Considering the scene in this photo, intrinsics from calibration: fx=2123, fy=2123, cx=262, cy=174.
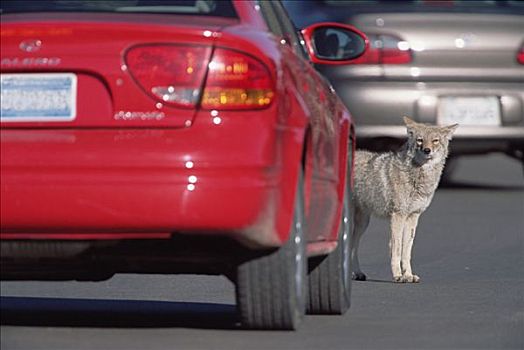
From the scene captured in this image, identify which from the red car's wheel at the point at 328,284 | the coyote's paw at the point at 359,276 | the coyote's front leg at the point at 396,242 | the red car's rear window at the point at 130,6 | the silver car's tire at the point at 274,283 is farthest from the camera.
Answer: the coyote's front leg at the point at 396,242

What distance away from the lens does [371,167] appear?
42.7 ft

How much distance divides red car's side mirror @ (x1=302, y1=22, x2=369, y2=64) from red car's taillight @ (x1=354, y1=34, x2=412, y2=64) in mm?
6866

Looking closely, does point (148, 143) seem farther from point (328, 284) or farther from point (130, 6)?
point (328, 284)

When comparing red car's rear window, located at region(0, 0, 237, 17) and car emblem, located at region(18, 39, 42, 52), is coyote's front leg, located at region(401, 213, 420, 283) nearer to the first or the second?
red car's rear window, located at region(0, 0, 237, 17)

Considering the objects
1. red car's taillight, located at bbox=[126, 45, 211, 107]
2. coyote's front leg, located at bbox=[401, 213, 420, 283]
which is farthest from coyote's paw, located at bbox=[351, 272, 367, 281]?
red car's taillight, located at bbox=[126, 45, 211, 107]

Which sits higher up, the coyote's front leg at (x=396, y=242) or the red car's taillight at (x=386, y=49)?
the red car's taillight at (x=386, y=49)

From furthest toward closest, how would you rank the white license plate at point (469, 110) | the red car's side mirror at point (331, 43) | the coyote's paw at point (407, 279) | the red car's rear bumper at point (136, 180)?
the white license plate at point (469, 110), the coyote's paw at point (407, 279), the red car's side mirror at point (331, 43), the red car's rear bumper at point (136, 180)

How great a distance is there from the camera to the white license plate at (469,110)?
17.2 meters

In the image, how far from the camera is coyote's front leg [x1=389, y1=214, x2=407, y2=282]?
11.8 metres

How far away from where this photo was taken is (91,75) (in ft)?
24.6

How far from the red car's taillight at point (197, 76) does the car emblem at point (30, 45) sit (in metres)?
0.32

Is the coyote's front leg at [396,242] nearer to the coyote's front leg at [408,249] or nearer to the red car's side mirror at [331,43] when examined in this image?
the coyote's front leg at [408,249]

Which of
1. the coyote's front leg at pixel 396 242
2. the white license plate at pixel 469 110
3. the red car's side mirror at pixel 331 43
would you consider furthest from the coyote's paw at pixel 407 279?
the white license plate at pixel 469 110

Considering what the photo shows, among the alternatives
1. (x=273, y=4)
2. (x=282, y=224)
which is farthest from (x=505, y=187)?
(x=282, y=224)
